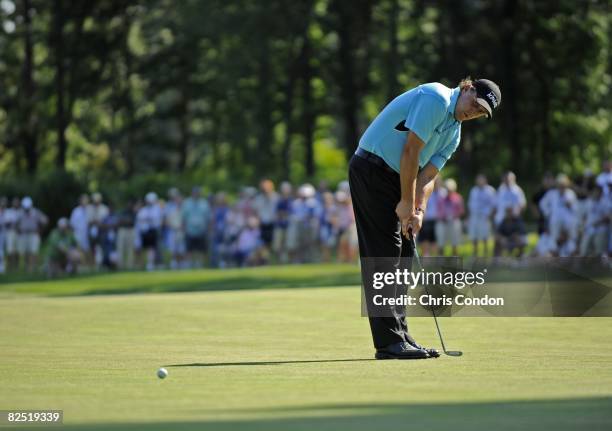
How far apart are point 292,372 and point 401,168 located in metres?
1.72

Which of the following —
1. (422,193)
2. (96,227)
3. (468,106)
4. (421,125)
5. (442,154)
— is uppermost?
(468,106)

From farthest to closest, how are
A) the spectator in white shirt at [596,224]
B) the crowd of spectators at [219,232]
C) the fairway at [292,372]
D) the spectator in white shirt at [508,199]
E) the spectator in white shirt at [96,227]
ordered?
the spectator in white shirt at [96,227], the crowd of spectators at [219,232], the spectator in white shirt at [508,199], the spectator in white shirt at [596,224], the fairway at [292,372]

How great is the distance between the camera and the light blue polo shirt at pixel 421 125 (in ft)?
29.3

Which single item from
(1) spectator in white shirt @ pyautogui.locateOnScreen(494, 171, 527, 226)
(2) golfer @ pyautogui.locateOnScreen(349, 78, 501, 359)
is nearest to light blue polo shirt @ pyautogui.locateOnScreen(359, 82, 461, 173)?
(2) golfer @ pyautogui.locateOnScreen(349, 78, 501, 359)

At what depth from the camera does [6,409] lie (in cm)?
652

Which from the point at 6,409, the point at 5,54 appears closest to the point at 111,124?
the point at 5,54

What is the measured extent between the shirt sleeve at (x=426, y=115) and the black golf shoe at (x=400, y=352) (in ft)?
4.79

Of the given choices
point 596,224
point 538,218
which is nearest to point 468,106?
point 596,224

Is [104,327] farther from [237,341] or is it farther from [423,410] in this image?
[423,410]

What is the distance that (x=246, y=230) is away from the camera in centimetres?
3158

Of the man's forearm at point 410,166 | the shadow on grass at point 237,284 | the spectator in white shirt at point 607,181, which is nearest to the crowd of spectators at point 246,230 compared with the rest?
the spectator in white shirt at point 607,181

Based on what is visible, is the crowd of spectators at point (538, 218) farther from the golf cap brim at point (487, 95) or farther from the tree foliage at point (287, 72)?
the tree foliage at point (287, 72)

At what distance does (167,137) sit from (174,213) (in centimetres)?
3465

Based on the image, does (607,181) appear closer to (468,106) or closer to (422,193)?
(422,193)
